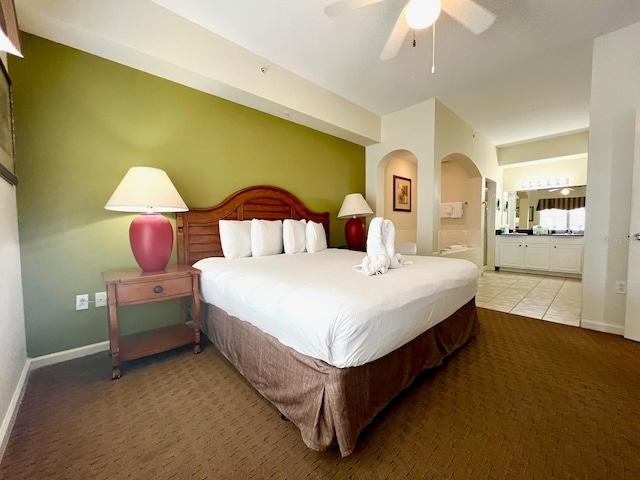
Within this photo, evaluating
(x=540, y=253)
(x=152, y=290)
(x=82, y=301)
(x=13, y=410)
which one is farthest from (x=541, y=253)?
(x=13, y=410)

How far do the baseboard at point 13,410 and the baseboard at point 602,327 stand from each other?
14.0ft

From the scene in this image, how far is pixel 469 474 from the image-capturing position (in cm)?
105

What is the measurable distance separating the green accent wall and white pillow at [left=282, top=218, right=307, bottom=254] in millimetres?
772

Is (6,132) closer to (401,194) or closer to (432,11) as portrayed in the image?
(432,11)

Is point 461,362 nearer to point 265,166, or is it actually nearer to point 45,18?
point 265,166

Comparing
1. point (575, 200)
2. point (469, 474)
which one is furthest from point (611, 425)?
point (575, 200)

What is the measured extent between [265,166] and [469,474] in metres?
2.99

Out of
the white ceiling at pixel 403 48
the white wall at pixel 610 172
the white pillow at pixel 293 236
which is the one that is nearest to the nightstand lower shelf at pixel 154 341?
the white pillow at pixel 293 236

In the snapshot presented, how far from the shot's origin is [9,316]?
1.43 meters

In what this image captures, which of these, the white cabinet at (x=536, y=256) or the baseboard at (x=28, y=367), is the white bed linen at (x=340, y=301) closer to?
the baseboard at (x=28, y=367)

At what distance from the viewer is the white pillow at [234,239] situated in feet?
7.93

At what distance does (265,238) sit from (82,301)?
1500 millimetres

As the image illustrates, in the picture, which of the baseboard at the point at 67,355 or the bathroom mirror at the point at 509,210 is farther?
the bathroom mirror at the point at 509,210

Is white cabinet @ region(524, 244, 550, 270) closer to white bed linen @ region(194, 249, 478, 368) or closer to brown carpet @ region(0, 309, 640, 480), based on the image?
brown carpet @ region(0, 309, 640, 480)
